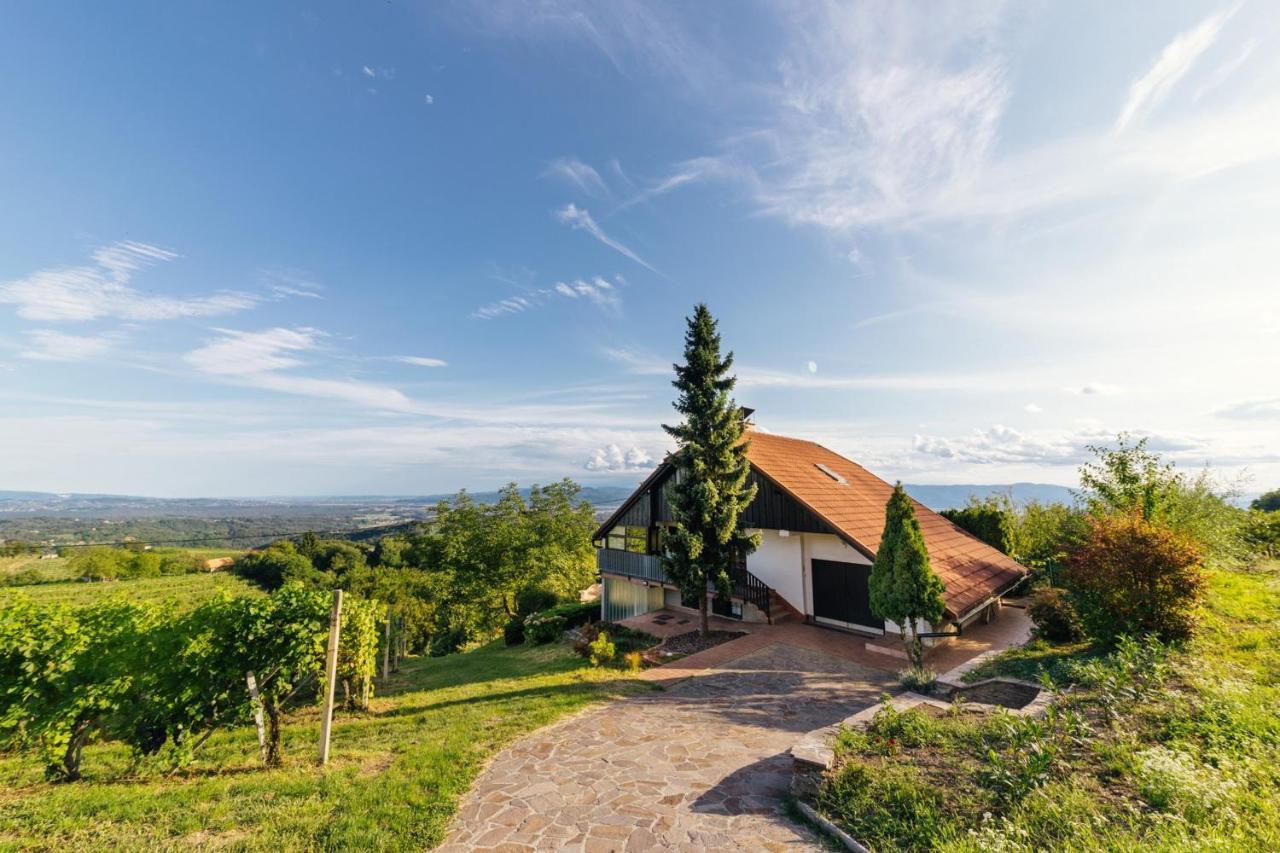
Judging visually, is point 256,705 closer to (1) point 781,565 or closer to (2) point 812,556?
(1) point 781,565

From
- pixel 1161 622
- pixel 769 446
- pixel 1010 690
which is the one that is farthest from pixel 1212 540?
pixel 769 446

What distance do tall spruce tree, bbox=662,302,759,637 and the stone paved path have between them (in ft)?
14.7

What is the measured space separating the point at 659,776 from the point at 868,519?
517 inches

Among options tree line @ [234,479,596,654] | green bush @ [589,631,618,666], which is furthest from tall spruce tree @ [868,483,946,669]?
tree line @ [234,479,596,654]

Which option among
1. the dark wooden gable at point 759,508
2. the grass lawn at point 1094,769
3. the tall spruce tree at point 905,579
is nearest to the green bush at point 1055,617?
the tall spruce tree at point 905,579

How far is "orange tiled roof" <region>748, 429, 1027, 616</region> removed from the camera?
15.0m

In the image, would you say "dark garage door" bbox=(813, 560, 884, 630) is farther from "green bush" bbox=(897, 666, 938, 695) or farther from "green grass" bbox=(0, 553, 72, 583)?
"green grass" bbox=(0, 553, 72, 583)

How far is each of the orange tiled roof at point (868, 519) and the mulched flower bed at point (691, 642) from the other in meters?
4.90

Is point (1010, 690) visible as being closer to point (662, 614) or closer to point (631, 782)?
point (631, 782)

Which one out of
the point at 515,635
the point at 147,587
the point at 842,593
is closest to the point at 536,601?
the point at 515,635

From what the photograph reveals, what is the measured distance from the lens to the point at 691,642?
596 inches

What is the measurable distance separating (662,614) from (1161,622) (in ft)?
46.7

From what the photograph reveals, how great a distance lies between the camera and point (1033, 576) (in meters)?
21.2

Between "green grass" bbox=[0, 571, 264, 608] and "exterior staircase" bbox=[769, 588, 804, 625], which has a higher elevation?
"exterior staircase" bbox=[769, 588, 804, 625]
